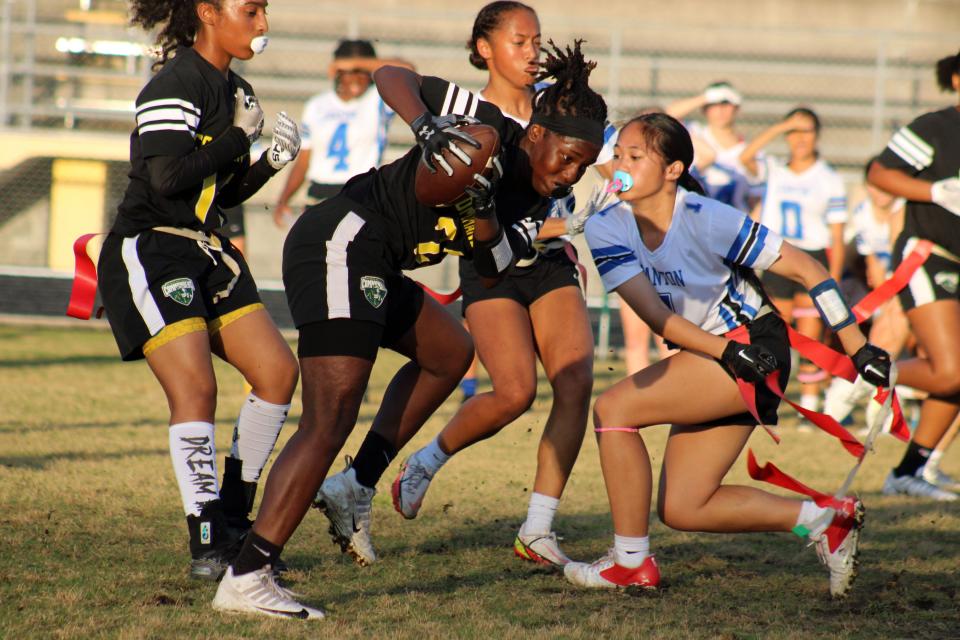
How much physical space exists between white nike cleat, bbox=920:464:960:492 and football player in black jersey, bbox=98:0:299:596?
13.7 feet

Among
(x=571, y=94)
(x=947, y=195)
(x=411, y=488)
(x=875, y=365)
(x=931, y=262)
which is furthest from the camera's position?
(x=931, y=262)

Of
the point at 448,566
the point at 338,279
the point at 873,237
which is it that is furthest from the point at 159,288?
the point at 873,237

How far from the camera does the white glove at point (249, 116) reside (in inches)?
184

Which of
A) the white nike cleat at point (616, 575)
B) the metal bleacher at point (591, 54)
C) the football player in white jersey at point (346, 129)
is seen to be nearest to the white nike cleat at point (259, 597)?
the white nike cleat at point (616, 575)

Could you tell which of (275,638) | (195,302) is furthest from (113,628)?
(195,302)

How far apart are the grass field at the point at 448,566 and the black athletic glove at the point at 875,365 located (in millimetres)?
862

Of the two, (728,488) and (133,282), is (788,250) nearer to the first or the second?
(728,488)

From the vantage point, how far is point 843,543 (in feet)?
14.8

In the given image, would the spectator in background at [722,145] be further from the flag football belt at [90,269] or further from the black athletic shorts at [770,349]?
the flag football belt at [90,269]

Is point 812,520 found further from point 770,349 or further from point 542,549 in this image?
point 542,549

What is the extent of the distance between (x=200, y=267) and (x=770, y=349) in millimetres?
2234

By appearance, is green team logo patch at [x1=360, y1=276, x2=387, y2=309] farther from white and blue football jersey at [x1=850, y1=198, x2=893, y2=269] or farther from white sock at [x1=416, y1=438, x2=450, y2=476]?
white and blue football jersey at [x1=850, y1=198, x2=893, y2=269]

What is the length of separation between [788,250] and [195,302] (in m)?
2.27

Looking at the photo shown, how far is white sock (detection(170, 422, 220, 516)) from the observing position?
4.53 metres
